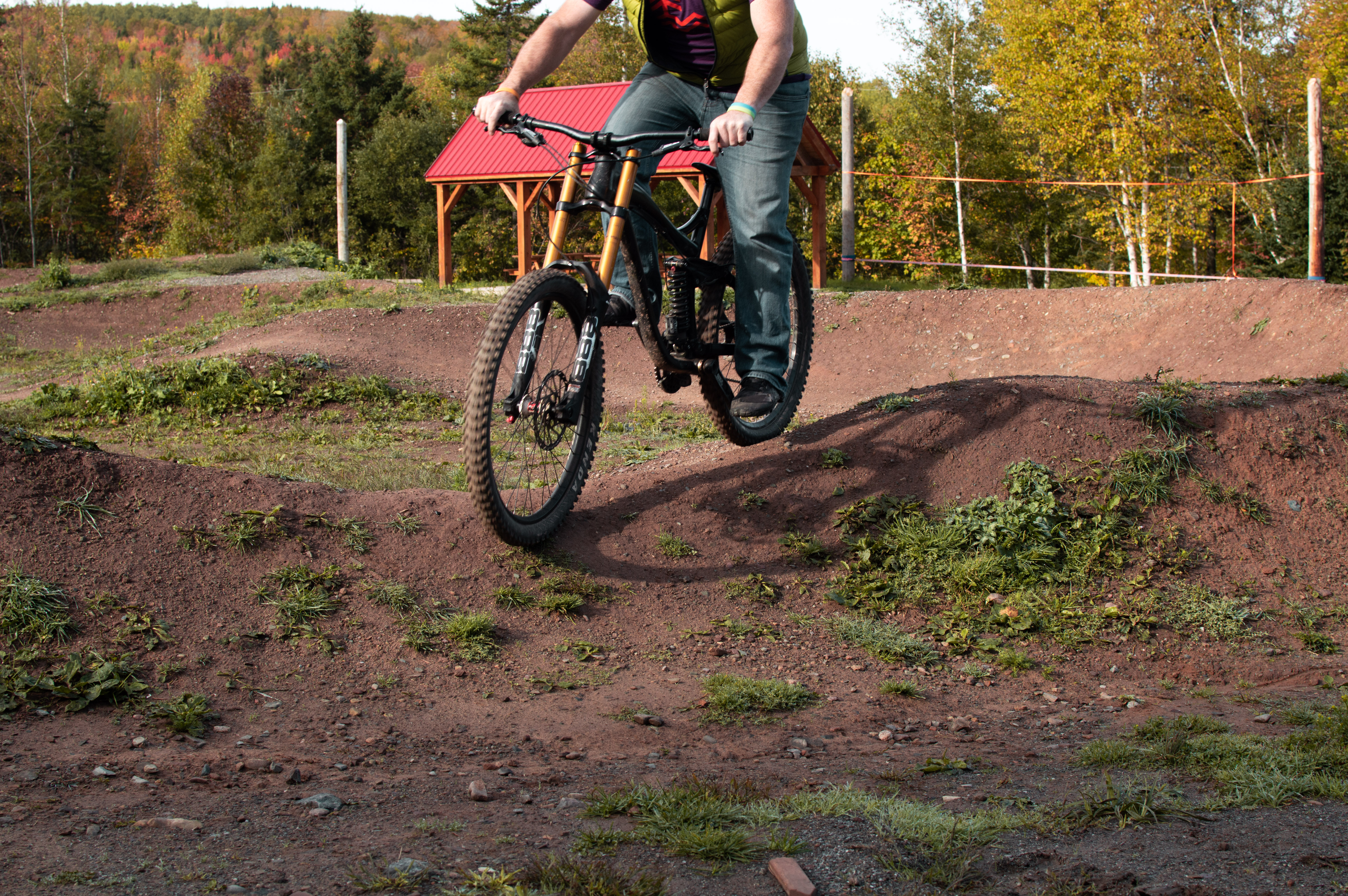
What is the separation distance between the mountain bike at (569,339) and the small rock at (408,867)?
1.58 meters

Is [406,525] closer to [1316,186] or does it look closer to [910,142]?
[1316,186]

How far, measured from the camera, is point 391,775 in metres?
2.65

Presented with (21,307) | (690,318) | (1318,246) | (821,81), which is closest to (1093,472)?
(690,318)

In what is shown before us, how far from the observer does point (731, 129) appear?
3.64 m

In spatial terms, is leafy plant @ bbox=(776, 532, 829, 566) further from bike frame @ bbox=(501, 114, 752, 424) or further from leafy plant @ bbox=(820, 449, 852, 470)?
bike frame @ bbox=(501, 114, 752, 424)

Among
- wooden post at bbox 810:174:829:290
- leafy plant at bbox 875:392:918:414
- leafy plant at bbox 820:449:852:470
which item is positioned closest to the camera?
leafy plant at bbox 820:449:852:470

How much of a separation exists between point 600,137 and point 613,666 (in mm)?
1996

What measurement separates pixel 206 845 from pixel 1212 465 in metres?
4.61

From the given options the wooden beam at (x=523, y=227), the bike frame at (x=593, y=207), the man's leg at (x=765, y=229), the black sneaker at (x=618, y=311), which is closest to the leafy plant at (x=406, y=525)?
the bike frame at (x=593, y=207)

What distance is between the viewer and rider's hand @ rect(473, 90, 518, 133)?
3766 millimetres

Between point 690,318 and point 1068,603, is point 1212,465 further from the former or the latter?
point 690,318

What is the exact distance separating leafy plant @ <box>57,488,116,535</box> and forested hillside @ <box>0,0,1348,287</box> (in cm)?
2351

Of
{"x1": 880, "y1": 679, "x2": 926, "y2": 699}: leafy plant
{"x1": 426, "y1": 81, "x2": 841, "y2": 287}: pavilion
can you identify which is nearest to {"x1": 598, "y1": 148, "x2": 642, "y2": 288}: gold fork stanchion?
{"x1": 880, "y1": 679, "x2": 926, "y2": 699}: leafy plant

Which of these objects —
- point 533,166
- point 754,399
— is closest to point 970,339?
point 754,399
